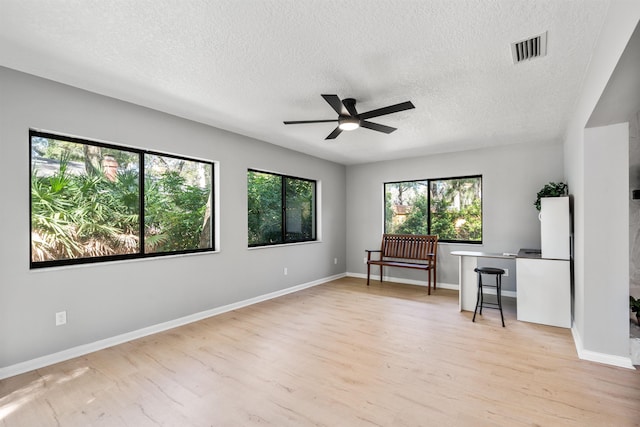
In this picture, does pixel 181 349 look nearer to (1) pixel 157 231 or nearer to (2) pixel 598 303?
(1) pixel 157 231

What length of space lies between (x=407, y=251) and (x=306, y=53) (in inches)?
172

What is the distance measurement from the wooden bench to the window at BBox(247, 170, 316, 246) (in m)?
1.36

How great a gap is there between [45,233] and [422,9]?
3.55m

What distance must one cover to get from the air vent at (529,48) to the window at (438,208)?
10.9ft

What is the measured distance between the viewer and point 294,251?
542 centimetres

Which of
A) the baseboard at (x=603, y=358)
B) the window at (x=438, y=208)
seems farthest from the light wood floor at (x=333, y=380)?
the window at (x=438, y=208)

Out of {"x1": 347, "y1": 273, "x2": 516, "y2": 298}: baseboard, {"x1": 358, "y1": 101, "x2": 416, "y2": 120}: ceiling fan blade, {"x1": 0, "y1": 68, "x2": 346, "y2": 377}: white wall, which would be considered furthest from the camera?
{"x1": 347, "y1": 273, "x2": 516, "y2": 298}: baseboard

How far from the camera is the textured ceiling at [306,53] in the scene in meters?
1.82

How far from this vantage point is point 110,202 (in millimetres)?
3199

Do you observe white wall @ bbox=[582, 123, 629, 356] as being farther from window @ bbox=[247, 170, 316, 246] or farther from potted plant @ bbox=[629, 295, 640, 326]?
window @ bbox=[247, 170, 316, 246]

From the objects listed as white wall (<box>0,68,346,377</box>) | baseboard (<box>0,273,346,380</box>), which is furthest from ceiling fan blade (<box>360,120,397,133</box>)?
baseboard (<box>0,273,346,380</box>)

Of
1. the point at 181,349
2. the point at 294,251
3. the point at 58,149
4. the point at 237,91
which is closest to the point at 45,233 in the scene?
the point at 58,149

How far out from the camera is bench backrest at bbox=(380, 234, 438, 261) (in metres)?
5.56

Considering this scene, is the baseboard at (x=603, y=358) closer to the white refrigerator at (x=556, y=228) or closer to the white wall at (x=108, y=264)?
the white refrigerator at (x=556, y=228)
